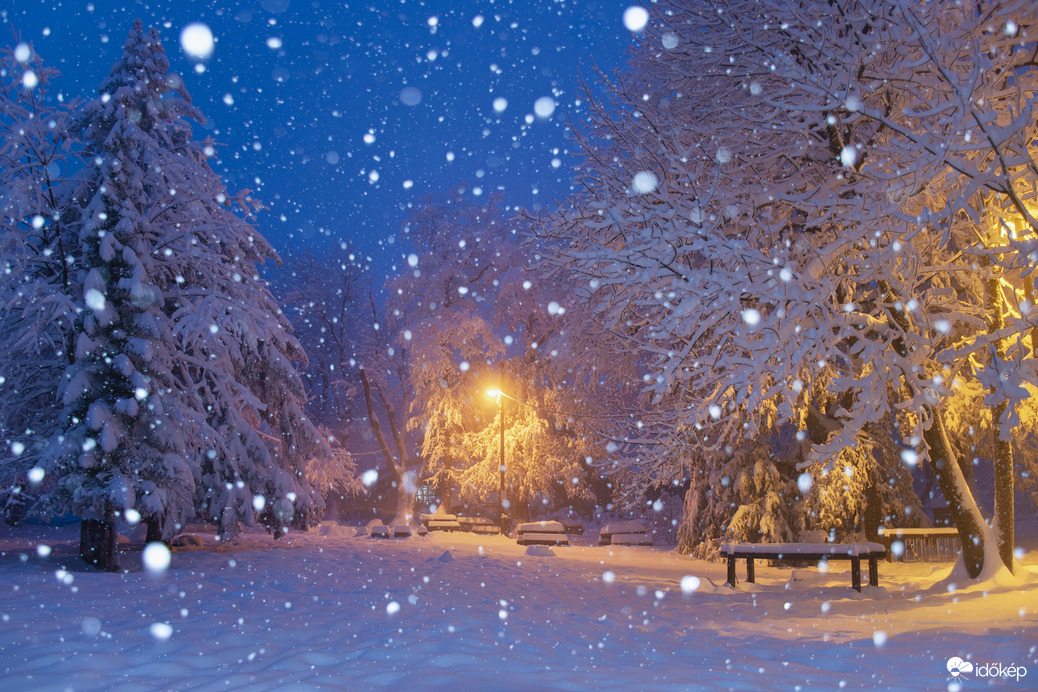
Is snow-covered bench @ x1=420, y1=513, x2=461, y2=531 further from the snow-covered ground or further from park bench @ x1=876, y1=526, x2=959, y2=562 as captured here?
park bench @ x1=876, y1=526, x2=959, y2=562

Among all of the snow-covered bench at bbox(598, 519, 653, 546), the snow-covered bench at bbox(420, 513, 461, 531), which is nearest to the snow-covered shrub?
the snow-covered bench at bbox(598, 519, 653, 546)

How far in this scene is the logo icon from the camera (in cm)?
513

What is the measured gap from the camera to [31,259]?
1145 centimetres

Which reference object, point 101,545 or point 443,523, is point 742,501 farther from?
point 443,523

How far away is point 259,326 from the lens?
12.7 meters

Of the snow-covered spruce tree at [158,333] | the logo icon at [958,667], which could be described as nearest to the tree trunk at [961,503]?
the logo icon at [958,667]

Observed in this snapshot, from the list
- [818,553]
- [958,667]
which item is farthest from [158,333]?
[958,667]

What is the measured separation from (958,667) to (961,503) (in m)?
5.09

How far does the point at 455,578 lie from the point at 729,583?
449 cm

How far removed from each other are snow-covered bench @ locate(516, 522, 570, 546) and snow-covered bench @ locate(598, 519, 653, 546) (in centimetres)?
214

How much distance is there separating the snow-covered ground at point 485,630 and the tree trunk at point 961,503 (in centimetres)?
49

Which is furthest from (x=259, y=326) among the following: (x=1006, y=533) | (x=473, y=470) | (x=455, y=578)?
(x=473, y=470)

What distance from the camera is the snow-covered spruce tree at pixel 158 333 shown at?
35.1 feet

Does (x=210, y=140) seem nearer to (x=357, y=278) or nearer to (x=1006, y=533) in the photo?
(x=1006, y=533)
